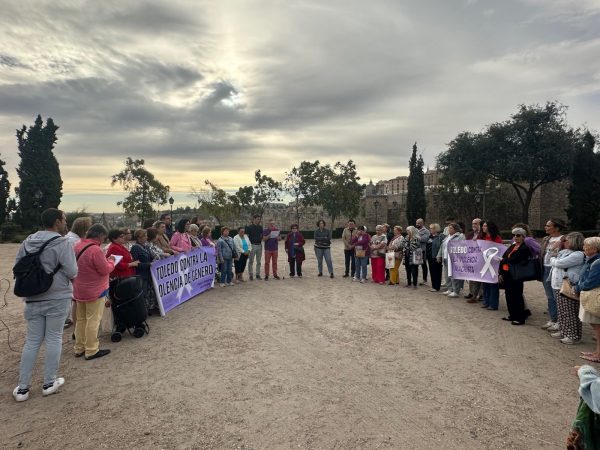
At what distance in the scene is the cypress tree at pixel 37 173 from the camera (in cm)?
2853

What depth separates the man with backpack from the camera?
11.6 ft

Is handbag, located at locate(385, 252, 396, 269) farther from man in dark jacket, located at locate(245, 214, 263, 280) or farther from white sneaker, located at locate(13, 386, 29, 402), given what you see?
white sneaker, located at locate(13, 386, 29, 402)

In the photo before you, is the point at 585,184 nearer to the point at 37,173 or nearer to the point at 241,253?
the point at 241,253

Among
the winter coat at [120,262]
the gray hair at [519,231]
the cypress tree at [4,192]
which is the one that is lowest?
the winter coat at [120,262]

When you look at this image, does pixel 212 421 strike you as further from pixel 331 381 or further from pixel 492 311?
pixel 492 311

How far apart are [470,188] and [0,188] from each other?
37.1 m

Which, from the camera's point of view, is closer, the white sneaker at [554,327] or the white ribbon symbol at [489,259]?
the white sneaker at [554,327]

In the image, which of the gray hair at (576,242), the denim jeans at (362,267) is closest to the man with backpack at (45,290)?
the gray hair at (576,242)

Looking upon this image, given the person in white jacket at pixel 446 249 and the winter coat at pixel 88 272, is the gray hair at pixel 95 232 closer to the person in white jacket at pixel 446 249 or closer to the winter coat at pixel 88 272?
the winter coat at pixel 88 272

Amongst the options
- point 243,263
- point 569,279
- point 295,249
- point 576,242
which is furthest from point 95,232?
point 295,249

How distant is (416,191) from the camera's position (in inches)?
1273

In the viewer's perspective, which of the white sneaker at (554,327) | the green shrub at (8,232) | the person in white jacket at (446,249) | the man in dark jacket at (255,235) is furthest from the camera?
the green shrub at (8,232)

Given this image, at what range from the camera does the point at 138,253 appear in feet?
20.7

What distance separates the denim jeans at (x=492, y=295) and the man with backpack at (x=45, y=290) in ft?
23.5
